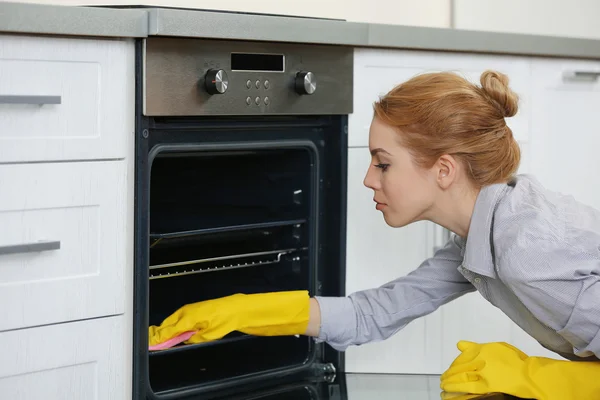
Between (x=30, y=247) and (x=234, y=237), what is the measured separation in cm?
62

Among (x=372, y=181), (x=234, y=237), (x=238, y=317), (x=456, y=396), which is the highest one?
(x=372, y=181)

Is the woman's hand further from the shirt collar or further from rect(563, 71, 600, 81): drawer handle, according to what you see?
rect(563, 71, 600, 81): drawer handle

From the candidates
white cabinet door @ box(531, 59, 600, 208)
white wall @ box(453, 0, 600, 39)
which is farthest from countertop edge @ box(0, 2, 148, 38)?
white wall @ box(453, 0, 600, 39)

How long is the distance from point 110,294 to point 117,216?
13cm

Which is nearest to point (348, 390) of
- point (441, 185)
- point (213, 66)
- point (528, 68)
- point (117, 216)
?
point (441, 185)

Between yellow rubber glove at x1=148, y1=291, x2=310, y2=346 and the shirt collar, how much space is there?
1.06 ft

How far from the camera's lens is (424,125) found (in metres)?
1.60

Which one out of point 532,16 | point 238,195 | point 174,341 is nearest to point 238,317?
point 174,341

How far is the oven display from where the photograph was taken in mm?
1710

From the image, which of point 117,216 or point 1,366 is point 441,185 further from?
point 1,366

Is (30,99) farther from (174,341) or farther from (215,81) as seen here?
(174,341)

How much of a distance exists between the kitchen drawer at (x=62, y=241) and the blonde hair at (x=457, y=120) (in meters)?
0.49

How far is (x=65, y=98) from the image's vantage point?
1.49 m

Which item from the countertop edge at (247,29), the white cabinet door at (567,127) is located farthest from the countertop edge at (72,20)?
the white cabinet door at (567,127)
